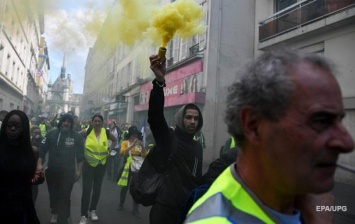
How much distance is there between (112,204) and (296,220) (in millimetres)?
6027

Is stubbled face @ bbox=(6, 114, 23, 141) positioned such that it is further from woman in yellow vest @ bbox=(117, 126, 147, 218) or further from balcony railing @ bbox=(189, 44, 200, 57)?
balcony railing @ bbox=(189, 44, 200, 57)

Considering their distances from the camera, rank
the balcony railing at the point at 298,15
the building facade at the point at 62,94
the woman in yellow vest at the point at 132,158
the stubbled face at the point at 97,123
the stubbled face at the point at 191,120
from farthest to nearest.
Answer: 1. the building facade at the point at 62,94
2. the balcony railing at the point at 298,15
3. the woman in yellow vest at the point at 132,158
4. the stubbled face at the point at 97,123
5. the stubbled face at the point at 191,120

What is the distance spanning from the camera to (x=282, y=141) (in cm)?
89

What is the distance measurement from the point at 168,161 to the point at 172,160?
0.14ft

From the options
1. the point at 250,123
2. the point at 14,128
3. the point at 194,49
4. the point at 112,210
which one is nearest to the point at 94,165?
the point at 112,210

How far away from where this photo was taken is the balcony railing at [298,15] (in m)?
9.85

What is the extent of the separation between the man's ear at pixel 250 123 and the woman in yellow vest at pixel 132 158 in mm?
5145

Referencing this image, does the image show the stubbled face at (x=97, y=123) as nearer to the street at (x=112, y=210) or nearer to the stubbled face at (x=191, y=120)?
the street at (x=112, y=210)

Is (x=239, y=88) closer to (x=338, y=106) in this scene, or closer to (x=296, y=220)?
(x=338, y=106)

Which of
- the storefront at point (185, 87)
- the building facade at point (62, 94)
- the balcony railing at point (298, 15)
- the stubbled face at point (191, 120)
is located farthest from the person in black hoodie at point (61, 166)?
the building facade at point (62, 94)

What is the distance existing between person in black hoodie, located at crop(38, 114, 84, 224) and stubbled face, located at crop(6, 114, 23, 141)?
1639 millimetres

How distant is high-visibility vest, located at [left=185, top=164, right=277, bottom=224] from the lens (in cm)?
88

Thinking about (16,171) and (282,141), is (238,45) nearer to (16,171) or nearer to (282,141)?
(16,171)

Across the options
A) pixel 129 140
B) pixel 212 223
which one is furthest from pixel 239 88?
pixel 129 140
